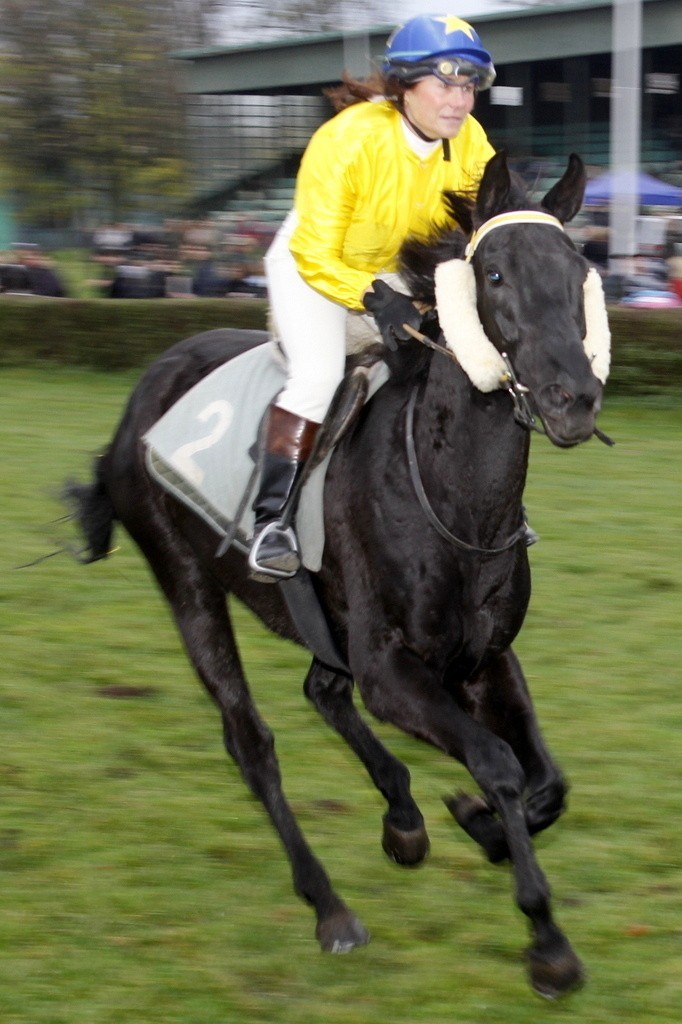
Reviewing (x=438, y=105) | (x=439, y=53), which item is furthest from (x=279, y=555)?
(x=439, y=53)

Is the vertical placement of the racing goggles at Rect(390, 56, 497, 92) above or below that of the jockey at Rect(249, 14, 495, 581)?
above

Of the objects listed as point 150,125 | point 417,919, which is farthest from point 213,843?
point 150,125

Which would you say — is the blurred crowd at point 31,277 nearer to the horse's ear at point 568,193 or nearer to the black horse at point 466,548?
the black horse at point 466,548

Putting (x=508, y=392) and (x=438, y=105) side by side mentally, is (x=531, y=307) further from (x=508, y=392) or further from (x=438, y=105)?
(x=438, y=105)

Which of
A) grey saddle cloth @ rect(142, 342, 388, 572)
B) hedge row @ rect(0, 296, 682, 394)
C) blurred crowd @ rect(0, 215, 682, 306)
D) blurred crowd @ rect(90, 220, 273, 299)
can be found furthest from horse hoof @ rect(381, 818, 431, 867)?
blurred crowd @ rect(90, 220, 273, 299)

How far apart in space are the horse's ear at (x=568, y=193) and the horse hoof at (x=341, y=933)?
194 cm

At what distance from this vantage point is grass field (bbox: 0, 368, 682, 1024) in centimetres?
368

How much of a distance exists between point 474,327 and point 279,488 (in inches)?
35.3

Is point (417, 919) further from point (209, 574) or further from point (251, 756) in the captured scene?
point (209, 574)

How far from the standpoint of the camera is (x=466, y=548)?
3.72 metres

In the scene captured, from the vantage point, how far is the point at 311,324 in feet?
13.9

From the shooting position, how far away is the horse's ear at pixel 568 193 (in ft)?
12.2

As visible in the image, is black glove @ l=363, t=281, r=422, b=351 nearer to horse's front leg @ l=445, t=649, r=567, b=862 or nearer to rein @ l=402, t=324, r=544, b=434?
rein @ l=402, t=324, r=544, b=434

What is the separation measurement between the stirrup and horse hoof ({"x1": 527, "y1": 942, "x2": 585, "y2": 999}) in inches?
50.2
